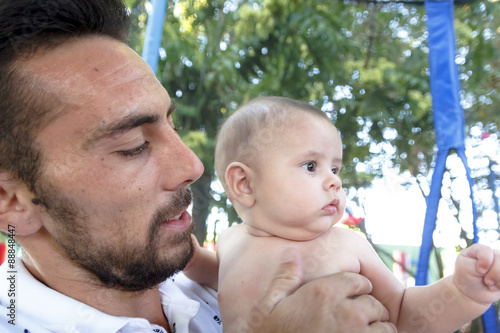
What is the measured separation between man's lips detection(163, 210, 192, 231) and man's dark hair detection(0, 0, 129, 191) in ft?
1.04

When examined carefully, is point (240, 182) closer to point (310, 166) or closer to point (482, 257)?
point (310, 166)

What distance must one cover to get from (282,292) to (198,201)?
2091 mm

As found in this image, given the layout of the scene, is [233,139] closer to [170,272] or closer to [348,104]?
[170,272]

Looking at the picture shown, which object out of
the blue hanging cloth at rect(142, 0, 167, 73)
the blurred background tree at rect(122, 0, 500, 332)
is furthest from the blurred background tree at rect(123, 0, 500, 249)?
the blue hanging cloth at rect(142, 0, 167, 73)

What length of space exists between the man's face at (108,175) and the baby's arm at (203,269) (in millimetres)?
330

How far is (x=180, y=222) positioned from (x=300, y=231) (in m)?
0.30

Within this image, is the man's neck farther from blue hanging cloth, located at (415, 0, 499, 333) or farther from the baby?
blue hanging cloth, located at (415, 0, 499, 333)

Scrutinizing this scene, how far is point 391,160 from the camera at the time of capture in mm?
3232

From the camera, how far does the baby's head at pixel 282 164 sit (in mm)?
1116

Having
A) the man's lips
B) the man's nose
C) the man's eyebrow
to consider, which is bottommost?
the man's lips

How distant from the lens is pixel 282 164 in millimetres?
1136

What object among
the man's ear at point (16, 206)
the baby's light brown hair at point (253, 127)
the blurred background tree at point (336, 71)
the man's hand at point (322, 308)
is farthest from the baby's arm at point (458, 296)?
the blurred background tree at point (336, 71)

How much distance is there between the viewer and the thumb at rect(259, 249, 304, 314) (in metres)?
0.97

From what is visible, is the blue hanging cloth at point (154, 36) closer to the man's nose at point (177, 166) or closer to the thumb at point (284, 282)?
the man's nose at point (177, 166)
